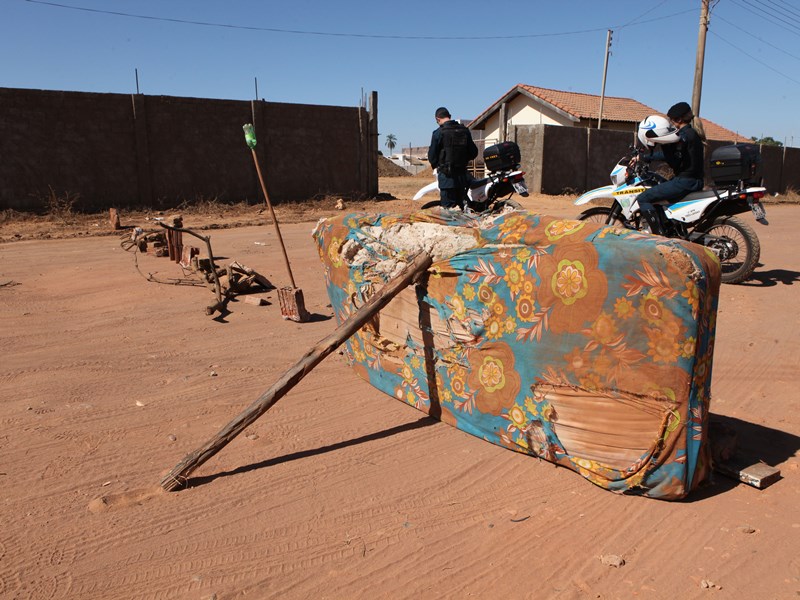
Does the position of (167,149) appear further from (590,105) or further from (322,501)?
(590,105)

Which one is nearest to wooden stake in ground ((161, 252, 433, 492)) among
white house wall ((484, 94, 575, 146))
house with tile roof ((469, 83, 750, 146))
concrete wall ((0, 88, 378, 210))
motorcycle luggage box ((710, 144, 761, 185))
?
motorcycle luggage box ((710, 144, 761, 185))

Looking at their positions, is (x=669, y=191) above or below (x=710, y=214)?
above

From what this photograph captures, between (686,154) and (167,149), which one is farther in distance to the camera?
(167,149)

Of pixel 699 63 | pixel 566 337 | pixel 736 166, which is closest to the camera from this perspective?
pixel 566 337

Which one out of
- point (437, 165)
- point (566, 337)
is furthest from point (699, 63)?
point (566, 337)

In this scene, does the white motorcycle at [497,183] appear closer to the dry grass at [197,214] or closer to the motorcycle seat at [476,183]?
the motorcycle seat at [476,183]

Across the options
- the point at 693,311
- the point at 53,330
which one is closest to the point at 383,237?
the point at 693,311

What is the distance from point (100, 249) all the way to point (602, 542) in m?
8.80

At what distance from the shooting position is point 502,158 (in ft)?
26.3

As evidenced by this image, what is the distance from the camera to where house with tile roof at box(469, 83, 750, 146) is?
29906mm

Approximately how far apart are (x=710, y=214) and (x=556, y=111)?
24774mm

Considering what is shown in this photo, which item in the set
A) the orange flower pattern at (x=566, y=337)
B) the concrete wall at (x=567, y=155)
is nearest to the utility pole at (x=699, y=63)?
the concrete wall at (x=567, y=155)

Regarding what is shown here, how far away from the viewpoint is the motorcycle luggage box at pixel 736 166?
6.98 m

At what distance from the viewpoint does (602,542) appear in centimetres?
266
